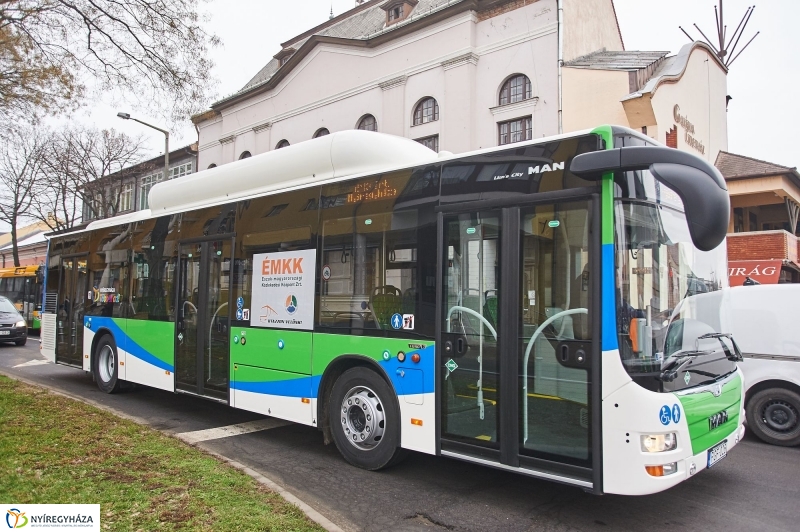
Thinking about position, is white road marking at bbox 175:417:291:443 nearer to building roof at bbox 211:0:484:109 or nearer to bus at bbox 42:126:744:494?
bus at bbox 42:126:744:494

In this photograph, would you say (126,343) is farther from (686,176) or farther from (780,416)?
(780,416)

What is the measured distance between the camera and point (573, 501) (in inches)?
215

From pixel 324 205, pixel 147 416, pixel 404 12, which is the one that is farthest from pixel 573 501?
pixel 404 12

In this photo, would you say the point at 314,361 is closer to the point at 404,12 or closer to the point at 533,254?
the point at 533,254

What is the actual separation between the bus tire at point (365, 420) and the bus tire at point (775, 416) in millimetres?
4886

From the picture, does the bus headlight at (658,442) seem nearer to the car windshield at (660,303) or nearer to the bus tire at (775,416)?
the car windshield at (660,303)

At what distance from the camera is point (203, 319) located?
8.52m

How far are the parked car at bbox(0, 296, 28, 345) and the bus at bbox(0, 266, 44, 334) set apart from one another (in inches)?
222

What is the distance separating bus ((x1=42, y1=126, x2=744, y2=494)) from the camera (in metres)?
4.54

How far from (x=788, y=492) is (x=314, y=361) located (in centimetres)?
489

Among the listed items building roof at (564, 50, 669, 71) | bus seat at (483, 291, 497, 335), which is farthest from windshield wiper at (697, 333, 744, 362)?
building roof at (564, 50, 669, 71)

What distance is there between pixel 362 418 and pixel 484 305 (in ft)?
6.48

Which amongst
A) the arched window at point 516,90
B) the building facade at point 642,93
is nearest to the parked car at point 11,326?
the arched window at point 516,90

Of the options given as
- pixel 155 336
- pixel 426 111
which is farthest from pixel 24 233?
pixel 155 336
